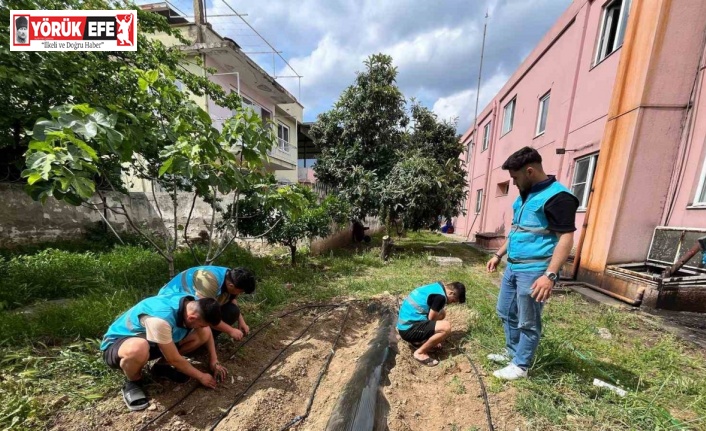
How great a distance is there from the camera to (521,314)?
2.06 metres

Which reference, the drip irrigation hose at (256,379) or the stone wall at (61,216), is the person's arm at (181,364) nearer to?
the drip irrigation hose at (256,379)

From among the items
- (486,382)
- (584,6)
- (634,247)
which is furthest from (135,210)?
(584,6)

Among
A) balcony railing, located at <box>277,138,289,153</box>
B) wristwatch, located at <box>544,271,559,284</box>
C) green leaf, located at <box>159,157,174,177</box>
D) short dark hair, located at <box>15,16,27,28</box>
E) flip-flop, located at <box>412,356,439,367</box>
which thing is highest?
balcony railing, located at <box>277,138,289,153</box>

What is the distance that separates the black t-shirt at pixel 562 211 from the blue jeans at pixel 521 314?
1.13 ft

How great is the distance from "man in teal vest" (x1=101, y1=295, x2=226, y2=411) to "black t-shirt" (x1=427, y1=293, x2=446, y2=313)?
1807 millimetres

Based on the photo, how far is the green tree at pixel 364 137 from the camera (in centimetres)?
727

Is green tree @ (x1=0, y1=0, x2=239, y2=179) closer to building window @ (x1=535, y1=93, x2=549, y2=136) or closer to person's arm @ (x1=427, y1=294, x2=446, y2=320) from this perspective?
person's arm @ (x1=427, y1=294, x2=446, y2=320)

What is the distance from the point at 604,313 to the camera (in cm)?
337

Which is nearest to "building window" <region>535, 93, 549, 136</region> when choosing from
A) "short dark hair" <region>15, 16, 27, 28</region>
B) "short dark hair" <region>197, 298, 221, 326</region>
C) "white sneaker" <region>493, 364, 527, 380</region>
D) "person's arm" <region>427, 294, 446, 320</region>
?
"person's arm" <region>427, 294, 446, 320</region>

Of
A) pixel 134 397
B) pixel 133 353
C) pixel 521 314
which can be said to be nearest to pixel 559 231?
pixel 521 314

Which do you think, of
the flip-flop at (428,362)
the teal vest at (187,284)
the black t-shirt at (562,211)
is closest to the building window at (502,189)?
the flip-flop at (428,362)

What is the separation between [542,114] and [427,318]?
730 centimetres

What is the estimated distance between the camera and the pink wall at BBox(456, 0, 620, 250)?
5.10m

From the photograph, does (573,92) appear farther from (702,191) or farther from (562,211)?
(562,211)
